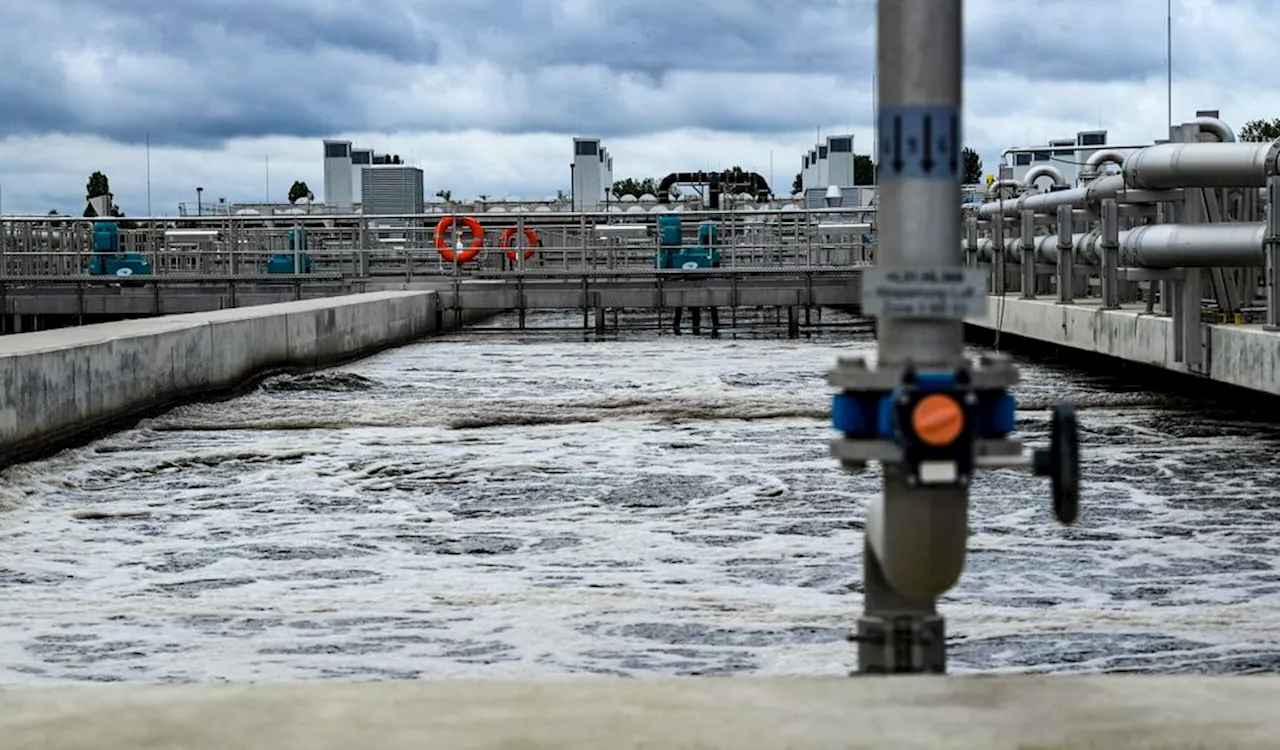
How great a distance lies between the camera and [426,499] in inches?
403

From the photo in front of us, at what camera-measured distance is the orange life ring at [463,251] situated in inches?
1134

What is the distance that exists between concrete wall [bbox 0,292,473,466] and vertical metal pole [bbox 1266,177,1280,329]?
656 centimetres

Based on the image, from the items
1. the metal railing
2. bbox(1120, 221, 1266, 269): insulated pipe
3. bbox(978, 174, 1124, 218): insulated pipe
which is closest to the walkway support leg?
bbox(1120, 221, 1266, 269): insulated pipe

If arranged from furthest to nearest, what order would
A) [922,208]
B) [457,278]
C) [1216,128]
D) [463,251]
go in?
[463,251] < [457,278] < [1216,128] < [922,208]

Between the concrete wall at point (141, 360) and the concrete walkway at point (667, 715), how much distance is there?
725 cm

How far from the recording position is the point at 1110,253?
45.3ft

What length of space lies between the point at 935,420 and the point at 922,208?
409mm

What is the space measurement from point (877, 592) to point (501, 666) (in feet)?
7.78

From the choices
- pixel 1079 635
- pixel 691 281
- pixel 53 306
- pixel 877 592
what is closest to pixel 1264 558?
pixel 1079 635

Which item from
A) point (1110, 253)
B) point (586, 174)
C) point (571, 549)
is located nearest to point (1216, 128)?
point (1110, 253)

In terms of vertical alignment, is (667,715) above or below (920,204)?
below

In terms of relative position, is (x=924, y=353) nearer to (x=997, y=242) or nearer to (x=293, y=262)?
→ (x=997, y=242)

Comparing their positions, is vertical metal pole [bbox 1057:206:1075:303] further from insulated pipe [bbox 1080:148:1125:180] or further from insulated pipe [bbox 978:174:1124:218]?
insulated pipe [bbox 1080:148:1125:180]

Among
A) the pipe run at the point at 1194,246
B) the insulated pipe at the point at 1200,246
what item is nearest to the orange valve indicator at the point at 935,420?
the pipe run at the point at 1194,246
